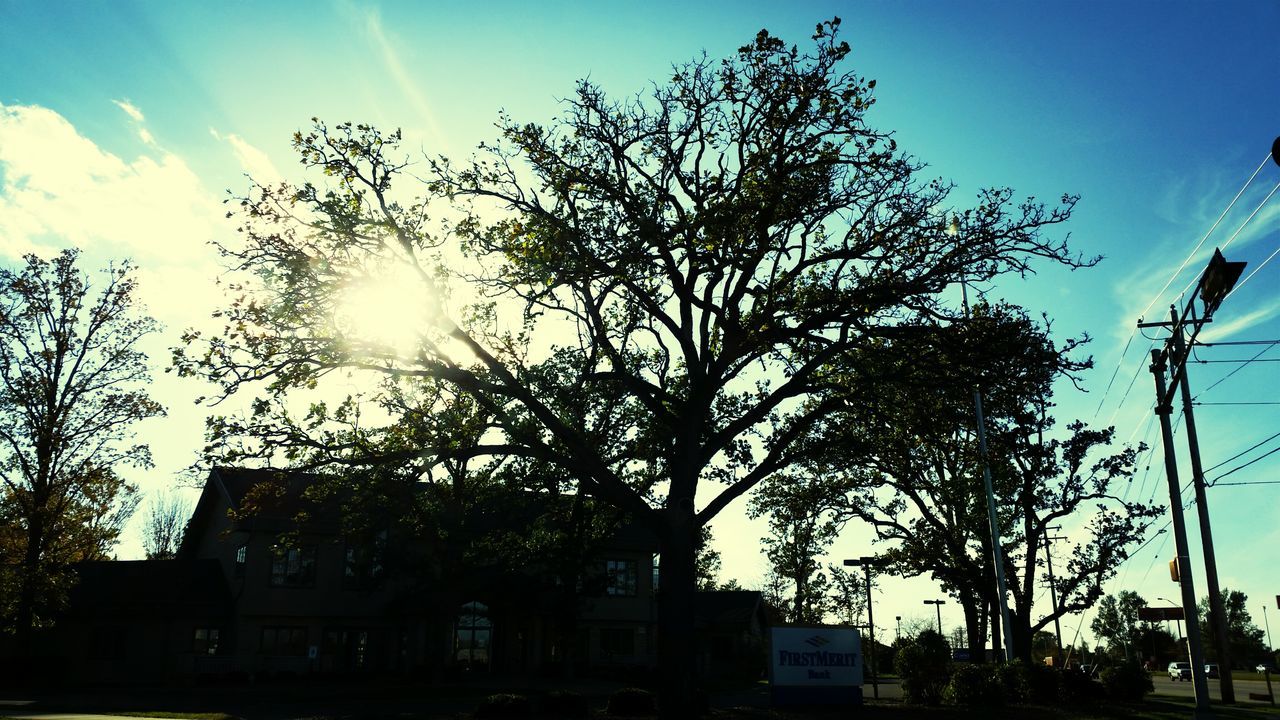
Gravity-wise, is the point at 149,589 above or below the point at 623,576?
below

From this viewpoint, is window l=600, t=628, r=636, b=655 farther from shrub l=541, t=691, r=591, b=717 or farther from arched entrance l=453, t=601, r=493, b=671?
shrub l=541, t=691, r=591, b=717

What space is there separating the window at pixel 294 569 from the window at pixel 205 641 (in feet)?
12.4

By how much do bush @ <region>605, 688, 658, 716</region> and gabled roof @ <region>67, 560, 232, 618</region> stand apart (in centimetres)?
2401

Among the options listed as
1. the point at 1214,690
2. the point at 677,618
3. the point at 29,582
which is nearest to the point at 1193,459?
the point at 677,618

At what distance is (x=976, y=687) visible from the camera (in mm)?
28547

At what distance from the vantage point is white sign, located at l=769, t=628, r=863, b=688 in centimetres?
2617

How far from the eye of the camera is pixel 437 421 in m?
20.7

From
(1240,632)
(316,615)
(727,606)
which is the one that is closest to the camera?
(316,615)

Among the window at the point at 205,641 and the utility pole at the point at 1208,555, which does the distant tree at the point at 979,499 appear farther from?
the window at the point at 205,641

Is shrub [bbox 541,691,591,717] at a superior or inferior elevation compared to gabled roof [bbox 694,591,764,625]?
inferior

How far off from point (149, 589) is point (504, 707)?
25658mm

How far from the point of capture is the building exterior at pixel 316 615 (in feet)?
124

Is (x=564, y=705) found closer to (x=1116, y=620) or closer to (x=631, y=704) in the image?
(x=631, y=704)

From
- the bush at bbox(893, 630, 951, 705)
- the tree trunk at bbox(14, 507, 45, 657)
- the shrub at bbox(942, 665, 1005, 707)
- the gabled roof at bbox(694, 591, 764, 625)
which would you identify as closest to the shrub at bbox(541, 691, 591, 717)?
the bush at bbox(893, 630, 951, 705)
